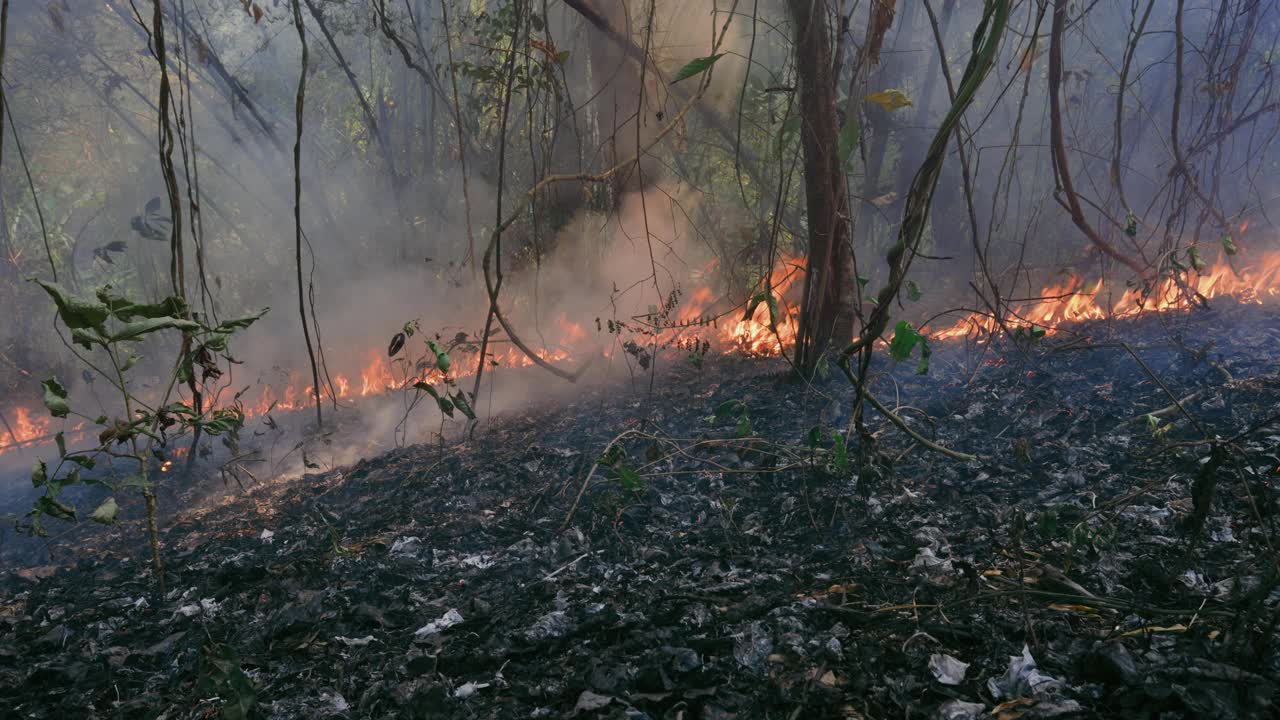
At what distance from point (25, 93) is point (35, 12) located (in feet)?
5.10

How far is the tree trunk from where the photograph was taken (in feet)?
10.2

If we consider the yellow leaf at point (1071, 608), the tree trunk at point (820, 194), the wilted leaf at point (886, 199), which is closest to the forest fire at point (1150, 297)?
the tree trunk at point (820, 194)

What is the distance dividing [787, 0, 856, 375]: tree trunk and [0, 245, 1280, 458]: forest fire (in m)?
0.34

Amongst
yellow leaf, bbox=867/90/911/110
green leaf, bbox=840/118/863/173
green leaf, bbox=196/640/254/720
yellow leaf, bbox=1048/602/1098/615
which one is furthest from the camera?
yellow leaf, bbox=867/90/911/110

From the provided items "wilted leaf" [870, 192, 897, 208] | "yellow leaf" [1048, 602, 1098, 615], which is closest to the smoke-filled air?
"yellow leaf" [1048, 602, 1098, 615]

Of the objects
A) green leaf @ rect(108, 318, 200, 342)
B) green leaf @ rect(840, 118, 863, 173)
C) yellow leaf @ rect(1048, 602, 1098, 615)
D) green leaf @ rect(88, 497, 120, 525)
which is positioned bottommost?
yellow leaf @ rect(1048, 602, 1098, 615)

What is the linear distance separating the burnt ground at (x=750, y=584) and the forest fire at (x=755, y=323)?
3.84 ft

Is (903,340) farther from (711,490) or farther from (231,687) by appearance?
(231,687)

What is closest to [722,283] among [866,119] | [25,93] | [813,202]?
[866,119]

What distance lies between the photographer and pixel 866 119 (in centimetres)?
570

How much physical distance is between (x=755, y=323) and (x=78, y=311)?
4406 mm

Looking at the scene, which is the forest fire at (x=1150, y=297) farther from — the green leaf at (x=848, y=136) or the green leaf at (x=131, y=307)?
the green leaf at (x=131, y=307)

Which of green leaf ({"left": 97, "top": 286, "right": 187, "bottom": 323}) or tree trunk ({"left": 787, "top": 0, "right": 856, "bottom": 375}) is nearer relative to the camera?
green leaf ({"left": 97, "top": 286, "right": 187, "bottom": 323})

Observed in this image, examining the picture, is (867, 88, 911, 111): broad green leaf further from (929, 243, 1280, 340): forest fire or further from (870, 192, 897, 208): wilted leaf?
(870, 192, 897, 208): wilted leaf
